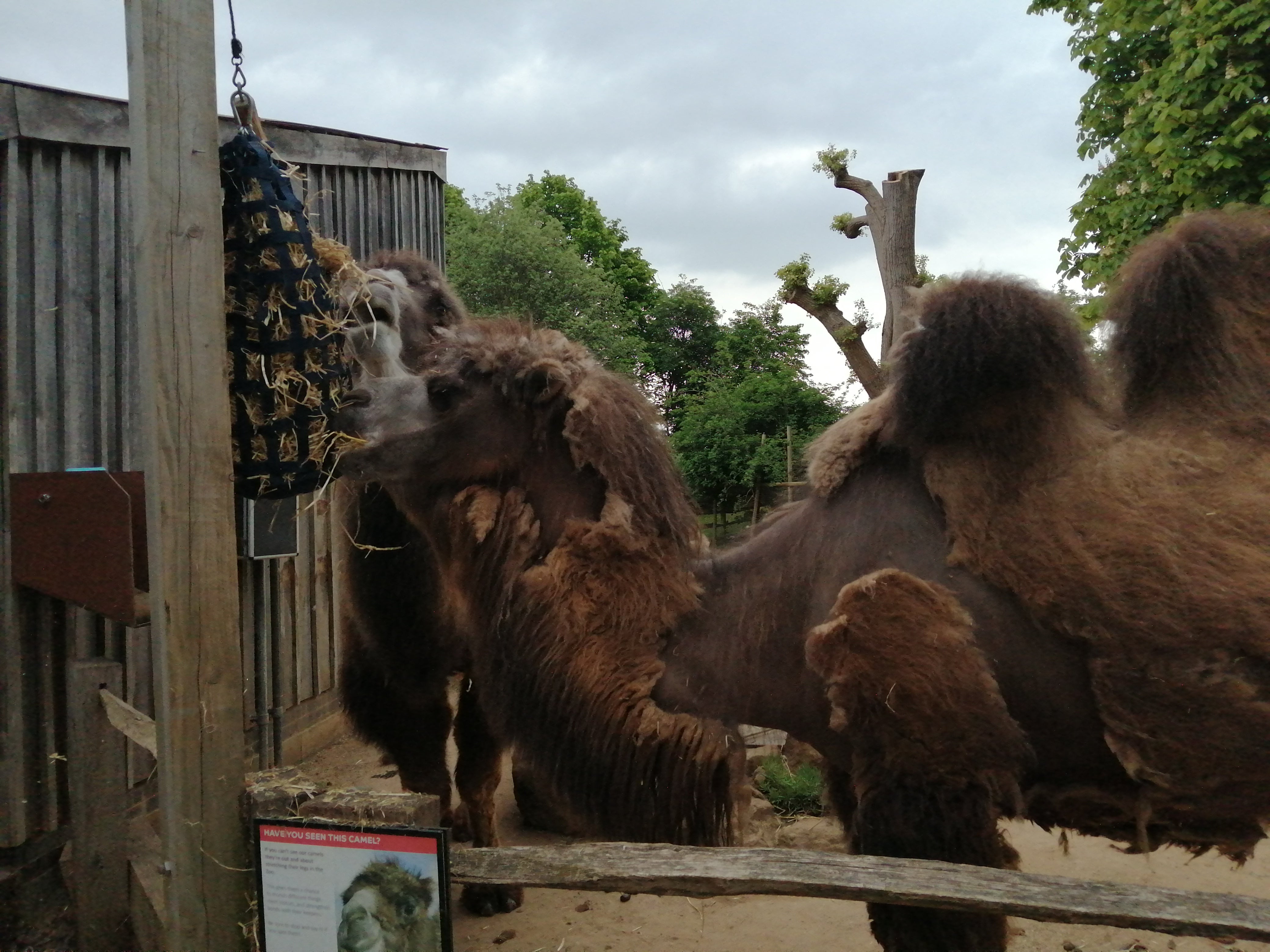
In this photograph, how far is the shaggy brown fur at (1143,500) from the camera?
237cm

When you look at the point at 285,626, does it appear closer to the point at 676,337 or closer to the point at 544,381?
the point at 544,381

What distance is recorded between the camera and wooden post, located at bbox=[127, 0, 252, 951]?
2309 mm

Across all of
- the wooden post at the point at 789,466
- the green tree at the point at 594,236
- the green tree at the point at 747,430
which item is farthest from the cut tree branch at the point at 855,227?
the green tree at the point at 594,236

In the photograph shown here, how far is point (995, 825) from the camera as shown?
2.49 meters

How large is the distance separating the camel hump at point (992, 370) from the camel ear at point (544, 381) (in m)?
1.03

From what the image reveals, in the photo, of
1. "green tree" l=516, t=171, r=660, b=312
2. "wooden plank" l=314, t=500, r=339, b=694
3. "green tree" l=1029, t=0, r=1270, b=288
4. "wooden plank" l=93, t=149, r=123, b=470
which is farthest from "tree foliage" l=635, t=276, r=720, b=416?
"wooden plank" l=93, t=149, r=123, b=470

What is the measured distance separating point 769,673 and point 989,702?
60 cm

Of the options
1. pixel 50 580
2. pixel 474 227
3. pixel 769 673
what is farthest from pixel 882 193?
pixel 474 227

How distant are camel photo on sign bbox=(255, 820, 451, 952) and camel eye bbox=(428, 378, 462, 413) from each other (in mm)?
1308

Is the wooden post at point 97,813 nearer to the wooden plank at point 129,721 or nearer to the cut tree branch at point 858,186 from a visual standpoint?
the wooden plank at point 129,721

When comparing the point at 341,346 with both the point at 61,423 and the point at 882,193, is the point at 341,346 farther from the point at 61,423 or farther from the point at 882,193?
the point at 882,193

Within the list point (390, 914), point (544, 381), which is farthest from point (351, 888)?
point (544, 381)

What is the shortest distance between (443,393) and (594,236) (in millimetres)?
34051

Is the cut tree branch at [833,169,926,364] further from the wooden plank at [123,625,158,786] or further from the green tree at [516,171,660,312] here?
the green tree at [516,171,660,312]
